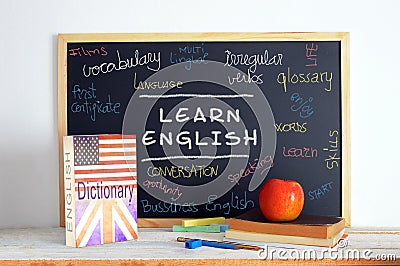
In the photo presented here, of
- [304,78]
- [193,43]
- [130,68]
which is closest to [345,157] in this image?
[304,78]

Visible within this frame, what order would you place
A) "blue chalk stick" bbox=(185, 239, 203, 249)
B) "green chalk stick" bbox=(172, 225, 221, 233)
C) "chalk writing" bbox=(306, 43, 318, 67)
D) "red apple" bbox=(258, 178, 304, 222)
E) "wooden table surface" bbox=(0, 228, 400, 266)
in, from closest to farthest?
"wooden table surface" bbox=(0, 228, 400, 266), "blue chalk stick" bbox=(185, 239, 203, 249), "red apple" bbox=(258, 178, 304, 222), "green chalk stick" bbox=(172, 225, 221, 233), "chalk writing" bbox=(306, 43, 318, 67)

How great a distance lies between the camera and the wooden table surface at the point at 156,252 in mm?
1643

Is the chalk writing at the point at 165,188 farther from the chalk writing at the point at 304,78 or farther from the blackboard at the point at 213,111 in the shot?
the chalk writing at the point at 304,78

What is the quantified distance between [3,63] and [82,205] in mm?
644

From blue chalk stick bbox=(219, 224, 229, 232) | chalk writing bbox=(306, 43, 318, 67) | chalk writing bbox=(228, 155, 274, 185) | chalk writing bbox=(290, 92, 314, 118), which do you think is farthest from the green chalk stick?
chalk writing bbox=(306, 43, 318, 67)

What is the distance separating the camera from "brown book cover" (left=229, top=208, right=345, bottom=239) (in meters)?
1.76

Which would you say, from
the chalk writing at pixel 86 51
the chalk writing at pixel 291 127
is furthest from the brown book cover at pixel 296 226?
the chalk writing at pixel 86 51

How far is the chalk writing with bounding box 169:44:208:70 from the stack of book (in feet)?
1.86

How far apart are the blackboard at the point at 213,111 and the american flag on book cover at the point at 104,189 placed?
23 centimetres

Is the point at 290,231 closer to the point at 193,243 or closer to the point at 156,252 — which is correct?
the point at 193,243

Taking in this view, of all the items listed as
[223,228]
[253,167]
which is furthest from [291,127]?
[223,228]

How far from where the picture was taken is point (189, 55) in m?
2.14

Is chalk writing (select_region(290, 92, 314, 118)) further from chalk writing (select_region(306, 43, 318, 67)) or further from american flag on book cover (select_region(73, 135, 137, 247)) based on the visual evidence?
american flag on book cover (select_region(73, 135, 137, 247))

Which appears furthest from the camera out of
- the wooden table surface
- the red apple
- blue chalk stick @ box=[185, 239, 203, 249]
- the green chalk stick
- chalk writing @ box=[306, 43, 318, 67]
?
chalk writing @ box=[306, 43, 318, 67]
